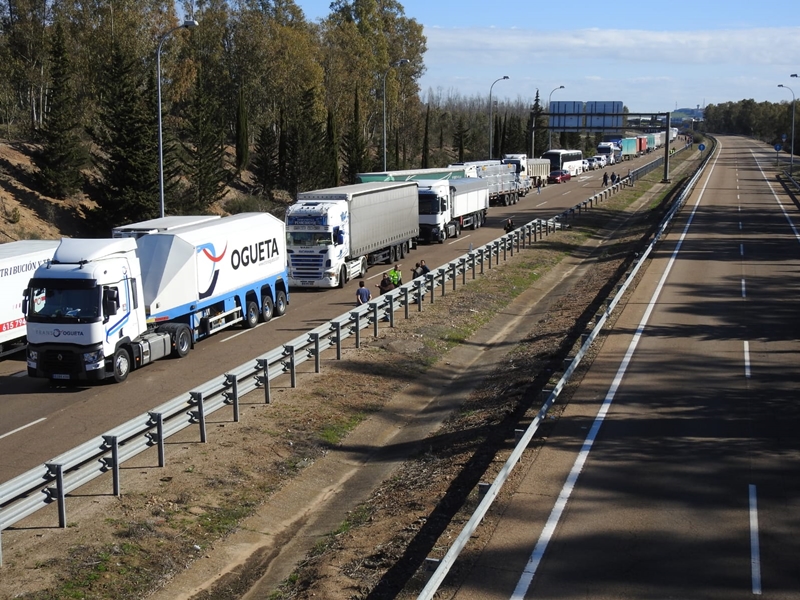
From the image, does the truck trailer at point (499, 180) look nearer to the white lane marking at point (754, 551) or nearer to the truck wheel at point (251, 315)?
the truck wheel at point (251, 315)

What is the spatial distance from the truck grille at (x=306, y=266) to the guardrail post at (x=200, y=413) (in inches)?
675

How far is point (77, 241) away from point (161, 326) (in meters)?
3.05

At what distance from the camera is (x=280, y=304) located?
91.4ft

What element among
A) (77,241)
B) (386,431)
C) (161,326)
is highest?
(77,241)

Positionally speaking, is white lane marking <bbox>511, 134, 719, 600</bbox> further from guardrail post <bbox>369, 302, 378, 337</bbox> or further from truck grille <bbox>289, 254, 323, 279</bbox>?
truck grille <bbox>289, 254, 323, 279</bbox>

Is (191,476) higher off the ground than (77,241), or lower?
lower

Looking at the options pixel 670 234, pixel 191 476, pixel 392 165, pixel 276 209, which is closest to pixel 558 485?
pixel 191 476

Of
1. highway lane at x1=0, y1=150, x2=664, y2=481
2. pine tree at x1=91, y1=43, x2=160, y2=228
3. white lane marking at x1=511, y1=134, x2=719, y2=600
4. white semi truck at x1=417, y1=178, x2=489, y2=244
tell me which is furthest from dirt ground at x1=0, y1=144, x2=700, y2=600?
white semi truck at x1=417, y1=178, x2=489, y2=244

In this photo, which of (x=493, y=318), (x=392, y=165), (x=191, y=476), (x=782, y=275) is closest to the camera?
(x=191, y=476)

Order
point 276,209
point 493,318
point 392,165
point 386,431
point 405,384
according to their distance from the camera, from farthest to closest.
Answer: point 392,165
point 276,209
point 493,318
point 405,384
point 386,431

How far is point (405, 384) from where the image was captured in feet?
68.5

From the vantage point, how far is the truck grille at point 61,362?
62.0 feet

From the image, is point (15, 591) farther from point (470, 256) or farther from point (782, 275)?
point (782, 275)

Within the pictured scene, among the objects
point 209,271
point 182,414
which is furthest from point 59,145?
point 182,414
